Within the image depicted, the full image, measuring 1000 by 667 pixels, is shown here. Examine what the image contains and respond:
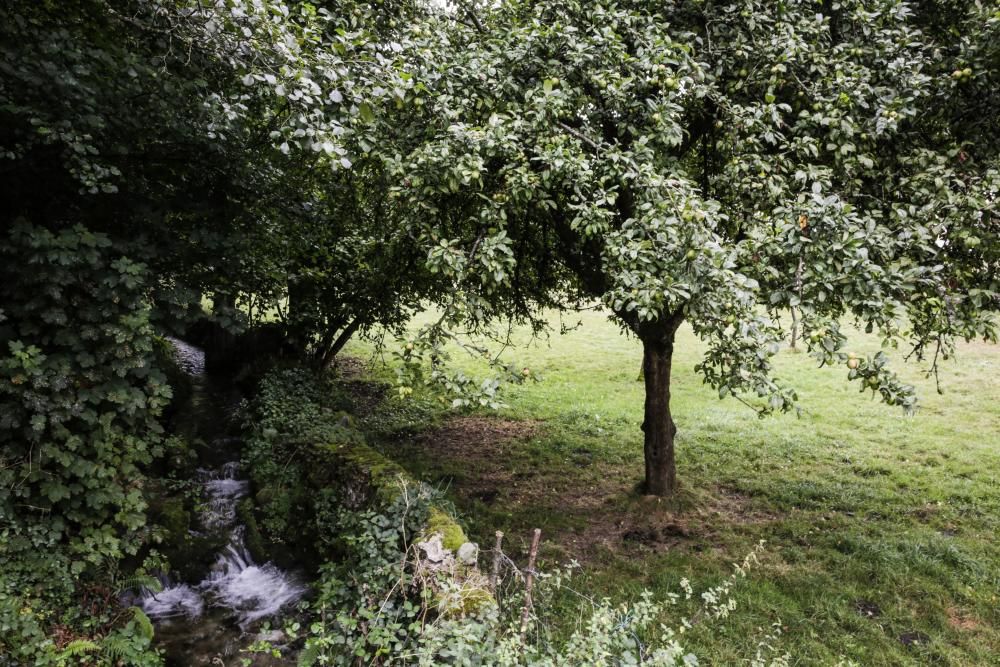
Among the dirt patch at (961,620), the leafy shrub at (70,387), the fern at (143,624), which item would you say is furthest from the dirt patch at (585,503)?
the leafy shrub at (70,387)

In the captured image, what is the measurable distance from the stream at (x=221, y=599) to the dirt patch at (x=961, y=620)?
26.3 ft

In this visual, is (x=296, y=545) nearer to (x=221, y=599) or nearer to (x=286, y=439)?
(x=221, y=599)

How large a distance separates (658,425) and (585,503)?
1930 mm

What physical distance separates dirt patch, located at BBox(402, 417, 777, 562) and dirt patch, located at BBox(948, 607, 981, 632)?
2.69 metres

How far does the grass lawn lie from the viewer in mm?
6312

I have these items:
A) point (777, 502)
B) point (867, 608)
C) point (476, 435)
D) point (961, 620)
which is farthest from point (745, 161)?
point (476, 435)

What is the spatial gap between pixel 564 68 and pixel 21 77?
16.9 ft

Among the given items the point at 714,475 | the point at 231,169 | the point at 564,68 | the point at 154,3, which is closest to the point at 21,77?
the point at 154,3

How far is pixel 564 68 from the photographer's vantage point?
5.95 m

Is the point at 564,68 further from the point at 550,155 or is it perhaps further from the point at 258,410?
the point at 258,410

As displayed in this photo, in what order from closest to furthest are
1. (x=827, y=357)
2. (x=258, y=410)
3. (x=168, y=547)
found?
(x=827, y=357)
(x=168, y=547)
(x=258, y=410)

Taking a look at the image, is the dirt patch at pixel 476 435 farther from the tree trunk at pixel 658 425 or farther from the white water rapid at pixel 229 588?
the white water rapid at pixel 229 588

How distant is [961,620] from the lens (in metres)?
6.33

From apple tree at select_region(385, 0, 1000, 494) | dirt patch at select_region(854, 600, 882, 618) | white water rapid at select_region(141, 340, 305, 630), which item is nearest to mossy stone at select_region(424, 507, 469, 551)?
apple tree at select_region(385, 0, 1000, 494)
